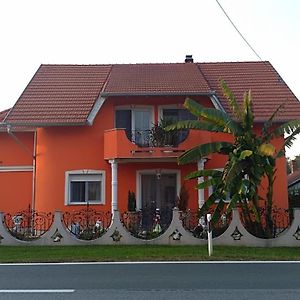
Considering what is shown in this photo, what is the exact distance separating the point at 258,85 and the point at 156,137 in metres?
6.38

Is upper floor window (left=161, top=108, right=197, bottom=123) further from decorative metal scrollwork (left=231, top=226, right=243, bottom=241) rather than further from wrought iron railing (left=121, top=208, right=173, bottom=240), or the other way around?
decorative metal scrollwork (left=231, top=226, right=243, bottom=241)

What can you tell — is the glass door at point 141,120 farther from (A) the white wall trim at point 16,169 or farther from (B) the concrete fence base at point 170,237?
(B) the concrete fence base at point 170,237

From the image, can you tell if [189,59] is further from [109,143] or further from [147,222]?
[147,222]

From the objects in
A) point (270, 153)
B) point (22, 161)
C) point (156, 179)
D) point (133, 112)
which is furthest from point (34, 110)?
point (270, 153)

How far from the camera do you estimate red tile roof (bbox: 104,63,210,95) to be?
65.8 feet

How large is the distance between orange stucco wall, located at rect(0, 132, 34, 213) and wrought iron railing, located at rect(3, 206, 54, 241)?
334cm

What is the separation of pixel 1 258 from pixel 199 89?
1110 cm

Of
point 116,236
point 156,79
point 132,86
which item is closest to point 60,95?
point 132,86

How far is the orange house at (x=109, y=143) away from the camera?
19.7 metres

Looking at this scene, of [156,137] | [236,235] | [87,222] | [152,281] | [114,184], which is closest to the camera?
[152,281]

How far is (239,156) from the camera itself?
14.9 m

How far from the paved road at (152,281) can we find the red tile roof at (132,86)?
32.2 feet

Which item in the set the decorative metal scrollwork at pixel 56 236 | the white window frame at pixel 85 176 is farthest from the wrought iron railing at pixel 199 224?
the white window frame at pixel 85 176

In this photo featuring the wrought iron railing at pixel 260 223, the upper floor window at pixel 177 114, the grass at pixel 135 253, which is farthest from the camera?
the upper floor window at pixel 177 114
